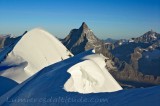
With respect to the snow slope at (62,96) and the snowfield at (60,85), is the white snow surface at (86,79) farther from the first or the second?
the snow slope at (62,96)

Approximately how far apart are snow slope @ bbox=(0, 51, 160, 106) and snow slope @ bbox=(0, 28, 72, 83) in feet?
25.9

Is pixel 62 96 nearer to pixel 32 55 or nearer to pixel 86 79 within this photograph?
pixel 86 79

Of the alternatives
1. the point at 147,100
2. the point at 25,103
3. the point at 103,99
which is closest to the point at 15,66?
the point at 25,103

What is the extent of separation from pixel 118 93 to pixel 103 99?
606mm

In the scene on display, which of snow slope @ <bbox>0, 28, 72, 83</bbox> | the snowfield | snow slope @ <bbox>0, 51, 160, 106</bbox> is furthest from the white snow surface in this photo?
→ snow slope @ <bbox>0, 28, 72, 83</bbox>

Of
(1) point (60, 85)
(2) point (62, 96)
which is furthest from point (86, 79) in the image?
(2) point (62, 96)

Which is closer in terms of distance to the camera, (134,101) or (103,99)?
(134,101)

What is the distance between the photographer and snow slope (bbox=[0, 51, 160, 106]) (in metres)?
11.9

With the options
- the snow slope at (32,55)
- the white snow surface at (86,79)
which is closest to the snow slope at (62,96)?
the white snow surface at (86,79)

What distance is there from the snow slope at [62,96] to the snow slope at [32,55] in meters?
7.90

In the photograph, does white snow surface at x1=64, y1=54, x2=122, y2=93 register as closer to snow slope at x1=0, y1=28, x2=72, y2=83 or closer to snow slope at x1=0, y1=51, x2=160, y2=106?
snow slope at x1=0, y1=51, x2=160, y2=106

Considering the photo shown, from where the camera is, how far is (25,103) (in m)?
14.9

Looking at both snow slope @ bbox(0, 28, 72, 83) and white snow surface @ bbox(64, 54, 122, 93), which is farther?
snow slope @ bbox(0, 28, 72, 83)

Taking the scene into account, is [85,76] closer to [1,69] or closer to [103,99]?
[103,99]
